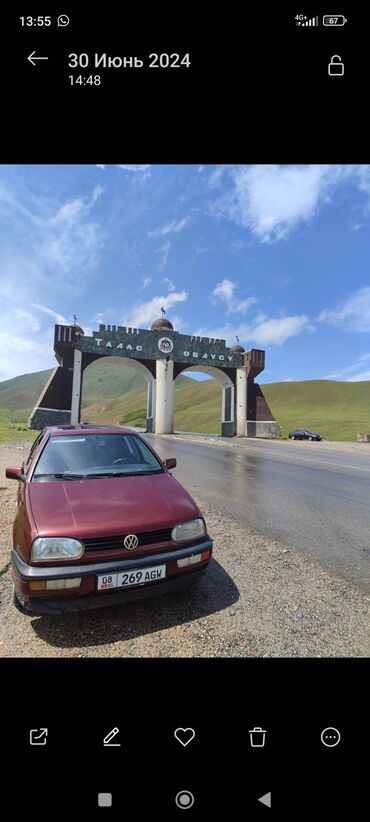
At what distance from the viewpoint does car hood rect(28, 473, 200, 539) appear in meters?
2.65

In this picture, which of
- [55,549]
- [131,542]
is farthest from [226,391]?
[55,549]

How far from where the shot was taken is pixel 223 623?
2775 millimetres

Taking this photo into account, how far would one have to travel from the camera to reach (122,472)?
3.72 m

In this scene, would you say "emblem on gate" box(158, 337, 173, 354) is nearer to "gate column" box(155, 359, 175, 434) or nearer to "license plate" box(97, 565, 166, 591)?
"gate column" box(155, 359, 175, 434)

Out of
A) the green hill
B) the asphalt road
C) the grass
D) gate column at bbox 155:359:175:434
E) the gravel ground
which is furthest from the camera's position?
the green hill
